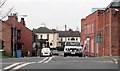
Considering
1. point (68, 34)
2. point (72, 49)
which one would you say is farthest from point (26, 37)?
point (68, 34)

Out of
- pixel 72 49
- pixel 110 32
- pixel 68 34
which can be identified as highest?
pixel 68 34

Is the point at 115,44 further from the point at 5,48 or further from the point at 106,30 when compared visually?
the point at 5,48

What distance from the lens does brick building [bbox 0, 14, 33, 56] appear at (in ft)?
224

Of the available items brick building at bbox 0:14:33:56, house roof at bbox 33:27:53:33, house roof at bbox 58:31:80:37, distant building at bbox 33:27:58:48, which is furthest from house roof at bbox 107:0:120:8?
house roof at bbox 58:31:80:37

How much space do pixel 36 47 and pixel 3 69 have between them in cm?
7233

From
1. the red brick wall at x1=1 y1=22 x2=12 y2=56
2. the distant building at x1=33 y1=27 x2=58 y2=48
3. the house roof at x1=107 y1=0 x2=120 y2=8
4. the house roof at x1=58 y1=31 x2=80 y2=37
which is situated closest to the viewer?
the house roof at x1=107 y1=0 x2=120 y2=8

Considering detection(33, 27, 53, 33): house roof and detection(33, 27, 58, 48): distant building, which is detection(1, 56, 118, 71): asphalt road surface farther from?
detection(33, 27, 53, 33): house roof

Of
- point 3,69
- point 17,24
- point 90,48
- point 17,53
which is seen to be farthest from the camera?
point 17,24

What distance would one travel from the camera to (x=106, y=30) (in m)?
55.9

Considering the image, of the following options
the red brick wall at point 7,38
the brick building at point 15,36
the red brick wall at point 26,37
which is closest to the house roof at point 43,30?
the brick building at point 15,36

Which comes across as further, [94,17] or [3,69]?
[94,17]

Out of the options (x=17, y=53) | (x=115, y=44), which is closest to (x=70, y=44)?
(x=115, y=44)

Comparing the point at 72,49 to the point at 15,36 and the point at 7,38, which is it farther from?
the point at 15,36

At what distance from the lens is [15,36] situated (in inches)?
2955
